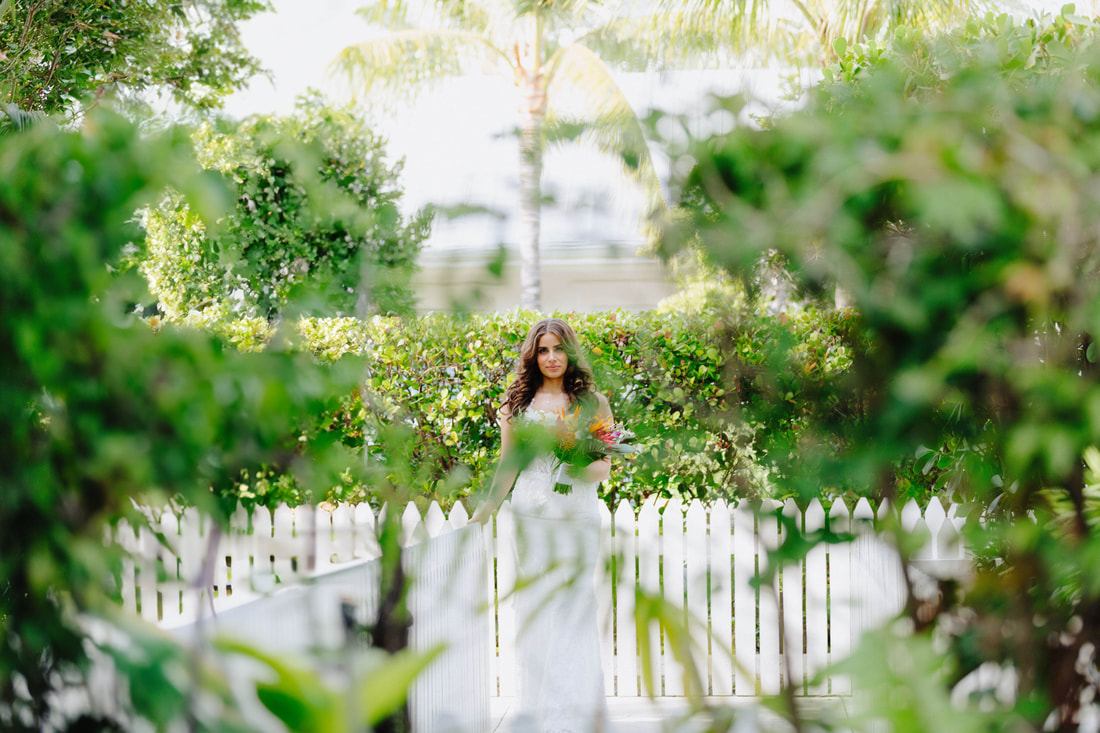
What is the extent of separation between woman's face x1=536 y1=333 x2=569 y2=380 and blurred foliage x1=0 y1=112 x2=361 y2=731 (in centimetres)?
314

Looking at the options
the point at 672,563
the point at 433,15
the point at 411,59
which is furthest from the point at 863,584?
the point at 433,15

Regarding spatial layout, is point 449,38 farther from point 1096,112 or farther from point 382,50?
point 1096,112

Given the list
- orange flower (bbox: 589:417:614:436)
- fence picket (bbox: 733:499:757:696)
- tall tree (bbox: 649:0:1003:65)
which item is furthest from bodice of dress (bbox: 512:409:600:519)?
tall tree (bbox: 649:0:1003:65)

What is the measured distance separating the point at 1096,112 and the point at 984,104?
119mm

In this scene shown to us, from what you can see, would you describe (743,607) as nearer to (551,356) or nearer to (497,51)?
(551,356)

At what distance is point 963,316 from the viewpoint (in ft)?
3.17

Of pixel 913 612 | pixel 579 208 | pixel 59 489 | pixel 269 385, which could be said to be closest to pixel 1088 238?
pixel 913 612

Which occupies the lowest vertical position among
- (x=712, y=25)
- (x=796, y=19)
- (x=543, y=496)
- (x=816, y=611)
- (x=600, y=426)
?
(x=816, y=611)

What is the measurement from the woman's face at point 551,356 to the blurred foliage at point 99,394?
3.14m

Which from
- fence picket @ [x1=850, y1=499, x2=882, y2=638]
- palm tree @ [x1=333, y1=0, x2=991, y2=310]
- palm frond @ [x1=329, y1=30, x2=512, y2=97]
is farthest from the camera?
palm frond @ [x1=329, y1=30, x2=512, y2=97]

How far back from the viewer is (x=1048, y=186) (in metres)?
0.87

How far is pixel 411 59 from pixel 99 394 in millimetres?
10690

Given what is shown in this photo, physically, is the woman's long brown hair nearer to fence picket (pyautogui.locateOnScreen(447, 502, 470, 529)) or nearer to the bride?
the bride

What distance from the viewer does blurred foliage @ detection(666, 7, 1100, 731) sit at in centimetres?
88
